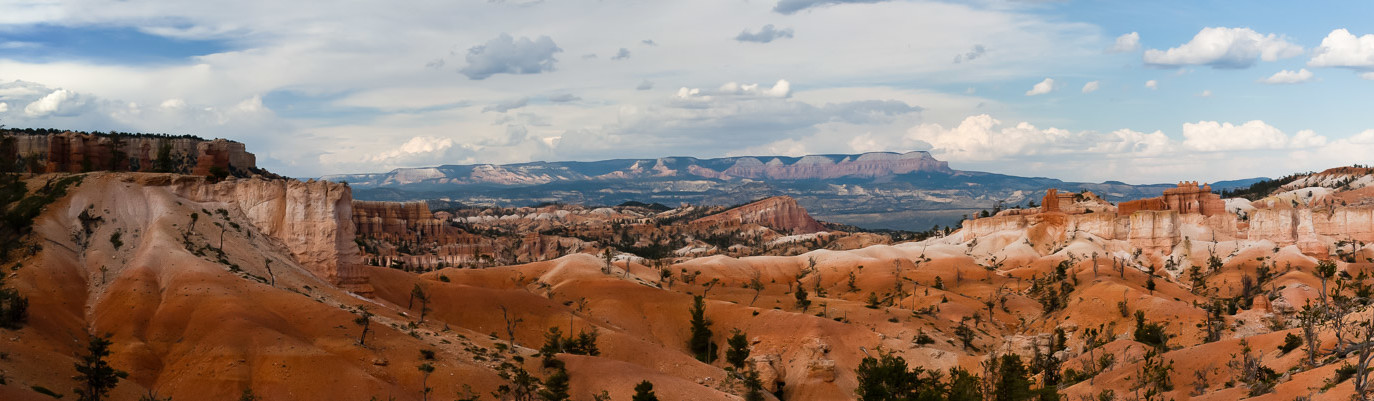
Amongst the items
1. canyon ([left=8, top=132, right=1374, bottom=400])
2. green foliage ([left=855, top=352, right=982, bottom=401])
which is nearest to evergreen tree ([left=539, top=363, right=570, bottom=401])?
canyon ([left=8, top=132, right=1374, bottom=400])

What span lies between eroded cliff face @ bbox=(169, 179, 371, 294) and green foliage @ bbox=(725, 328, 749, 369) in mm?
28425

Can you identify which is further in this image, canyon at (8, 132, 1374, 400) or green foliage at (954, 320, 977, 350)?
green foliage at (954, 320, 977, 350)

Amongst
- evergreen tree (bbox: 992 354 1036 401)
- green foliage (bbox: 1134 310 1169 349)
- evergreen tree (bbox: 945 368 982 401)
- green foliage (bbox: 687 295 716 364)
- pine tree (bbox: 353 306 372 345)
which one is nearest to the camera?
pine tree (bbox: 353 306 372 345)

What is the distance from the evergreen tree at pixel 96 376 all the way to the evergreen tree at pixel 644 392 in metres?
25.0

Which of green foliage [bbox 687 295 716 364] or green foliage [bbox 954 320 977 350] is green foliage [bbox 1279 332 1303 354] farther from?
green foliage [bbox 687 295 716 364]

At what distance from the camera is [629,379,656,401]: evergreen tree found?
5544 centimetres

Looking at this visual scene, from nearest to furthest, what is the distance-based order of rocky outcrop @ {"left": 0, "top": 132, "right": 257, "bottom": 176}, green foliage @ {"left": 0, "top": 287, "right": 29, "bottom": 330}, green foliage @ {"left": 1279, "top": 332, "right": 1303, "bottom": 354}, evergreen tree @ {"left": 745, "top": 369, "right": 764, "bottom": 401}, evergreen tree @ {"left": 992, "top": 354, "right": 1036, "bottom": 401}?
green foliage @ {"left": 0, "top": 287, "right": 29, "bottom": 330} < evergreen tree @ {"left": 992, "top": 354, "right": 1036, "bottom": 401} < green foliage @ {"left": 1279, "top": 332, "right": 1303, "bottom": 354} < evergreen tree @ {"left": 745, "top": 369, "right": 764, "bottom": 401} < rocky outcrop @ {"left": 0, "top": 132, "right": 257, "bottom": 176}

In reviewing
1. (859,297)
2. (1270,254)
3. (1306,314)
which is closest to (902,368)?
(1306,314)

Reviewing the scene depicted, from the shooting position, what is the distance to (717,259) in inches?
5571

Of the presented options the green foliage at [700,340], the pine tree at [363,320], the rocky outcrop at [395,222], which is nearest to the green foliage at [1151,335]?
the green foliage at [700,340]

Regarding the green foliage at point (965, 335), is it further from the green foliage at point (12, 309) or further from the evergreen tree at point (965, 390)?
the green foliage at point (12, 309)

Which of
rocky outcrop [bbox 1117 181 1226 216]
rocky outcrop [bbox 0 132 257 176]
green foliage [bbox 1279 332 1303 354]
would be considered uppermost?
rocky outcrop [bbox 0 132 257 176]

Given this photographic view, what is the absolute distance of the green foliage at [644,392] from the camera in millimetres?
55438

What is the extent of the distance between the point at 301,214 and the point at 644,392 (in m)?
30.3
